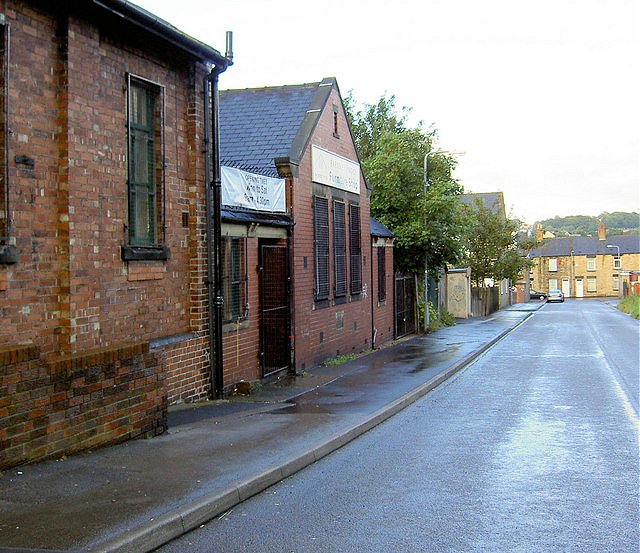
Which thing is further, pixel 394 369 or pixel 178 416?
pixel 394 369

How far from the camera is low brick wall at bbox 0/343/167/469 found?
279 inches

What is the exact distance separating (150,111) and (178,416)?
14.4 ft

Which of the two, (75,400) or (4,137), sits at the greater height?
(4,137)

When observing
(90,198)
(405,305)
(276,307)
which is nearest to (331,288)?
(276,307)

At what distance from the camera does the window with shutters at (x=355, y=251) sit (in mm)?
21208

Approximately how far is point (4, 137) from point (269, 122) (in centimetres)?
1061

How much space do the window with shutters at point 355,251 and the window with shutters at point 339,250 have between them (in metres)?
0.68

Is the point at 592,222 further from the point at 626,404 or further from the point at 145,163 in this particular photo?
the point at 145,163

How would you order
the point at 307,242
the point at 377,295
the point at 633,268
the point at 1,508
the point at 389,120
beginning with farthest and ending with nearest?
the point at 633,268 < the point at 389,120 < the point at 377,295 < the point at 307,242 < the point at 1,508

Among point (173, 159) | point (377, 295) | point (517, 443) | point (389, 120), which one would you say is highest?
point (389, 120)

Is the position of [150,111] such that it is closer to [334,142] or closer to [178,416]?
[178,416]

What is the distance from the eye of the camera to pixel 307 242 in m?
17.3

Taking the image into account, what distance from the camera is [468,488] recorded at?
24.1ft

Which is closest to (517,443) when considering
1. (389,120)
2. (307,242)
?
(307,242)
